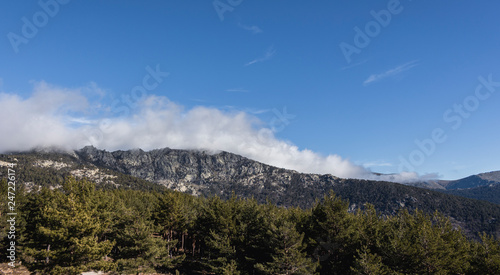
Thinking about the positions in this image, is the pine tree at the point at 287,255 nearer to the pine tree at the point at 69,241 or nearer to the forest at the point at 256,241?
the forest at the point at 256,241

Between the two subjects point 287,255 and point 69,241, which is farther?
point 287,255

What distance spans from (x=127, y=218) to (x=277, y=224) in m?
22.1

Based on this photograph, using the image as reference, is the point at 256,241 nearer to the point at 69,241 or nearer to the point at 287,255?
the point at 287,255

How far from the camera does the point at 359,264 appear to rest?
29.7 meters

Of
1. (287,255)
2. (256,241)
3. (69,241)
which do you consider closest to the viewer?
(69,241)

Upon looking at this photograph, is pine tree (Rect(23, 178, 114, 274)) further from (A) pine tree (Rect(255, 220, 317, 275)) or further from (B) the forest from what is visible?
(A) pine tree (Rect(255, 220, 317, 275))

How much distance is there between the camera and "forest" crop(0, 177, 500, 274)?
28.5 meters

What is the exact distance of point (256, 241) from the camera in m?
41.4

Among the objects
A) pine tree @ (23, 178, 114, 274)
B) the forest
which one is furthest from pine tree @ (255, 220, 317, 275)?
pine tree @ (23, 178, 114, 274)

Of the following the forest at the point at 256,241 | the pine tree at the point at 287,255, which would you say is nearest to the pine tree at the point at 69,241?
the forest at the point at 256,241

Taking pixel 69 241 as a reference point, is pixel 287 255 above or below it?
below

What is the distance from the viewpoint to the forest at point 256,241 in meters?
28.5

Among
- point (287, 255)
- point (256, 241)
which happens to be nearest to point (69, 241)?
point (256, 241)

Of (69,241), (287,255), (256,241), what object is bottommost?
(256,241)
